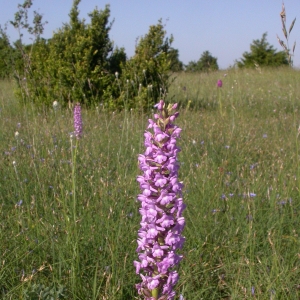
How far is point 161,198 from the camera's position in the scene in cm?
128

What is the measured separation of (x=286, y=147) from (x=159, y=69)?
386 cm

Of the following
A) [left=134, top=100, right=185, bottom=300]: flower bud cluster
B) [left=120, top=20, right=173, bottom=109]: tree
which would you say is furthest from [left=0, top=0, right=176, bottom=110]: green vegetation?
[left=134, top=100, right=185, bottom=300]: flower bud cluster

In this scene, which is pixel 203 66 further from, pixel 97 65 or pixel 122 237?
pixel 122 237

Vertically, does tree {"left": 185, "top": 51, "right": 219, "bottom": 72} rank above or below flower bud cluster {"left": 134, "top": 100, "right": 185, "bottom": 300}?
above

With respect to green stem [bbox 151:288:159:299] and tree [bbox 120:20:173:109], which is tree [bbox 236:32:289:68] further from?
green stem [bbox 151:288:159:299]

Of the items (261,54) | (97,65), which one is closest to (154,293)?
(97,65)

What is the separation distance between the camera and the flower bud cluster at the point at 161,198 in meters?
1.28

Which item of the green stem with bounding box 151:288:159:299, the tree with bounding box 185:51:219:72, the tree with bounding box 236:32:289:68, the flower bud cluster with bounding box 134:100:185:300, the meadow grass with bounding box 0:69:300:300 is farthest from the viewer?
the tree with bounding box 236:32:289:68

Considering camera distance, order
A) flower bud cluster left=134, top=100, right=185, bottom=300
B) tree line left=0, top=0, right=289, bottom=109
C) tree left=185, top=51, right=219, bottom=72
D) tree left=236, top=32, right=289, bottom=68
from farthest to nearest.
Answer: tree left=236, top=32, right=289, bottom=68 → tree left=185, top=51, right=219, bottom=72 → tree line left=0, top=0, right=289, bottom=109 → flower bud cluster left=134, top=100, right=185, bottom=300

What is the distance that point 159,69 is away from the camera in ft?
25.3

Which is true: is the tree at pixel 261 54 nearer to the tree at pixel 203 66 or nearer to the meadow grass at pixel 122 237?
the tree at pixel 203 66

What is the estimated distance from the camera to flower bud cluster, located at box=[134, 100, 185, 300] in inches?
50.2

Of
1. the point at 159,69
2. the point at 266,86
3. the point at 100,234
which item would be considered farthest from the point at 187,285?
the point at 266,86

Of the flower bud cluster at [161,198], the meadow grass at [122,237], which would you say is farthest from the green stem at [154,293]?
the meadow grass at [122,237]
